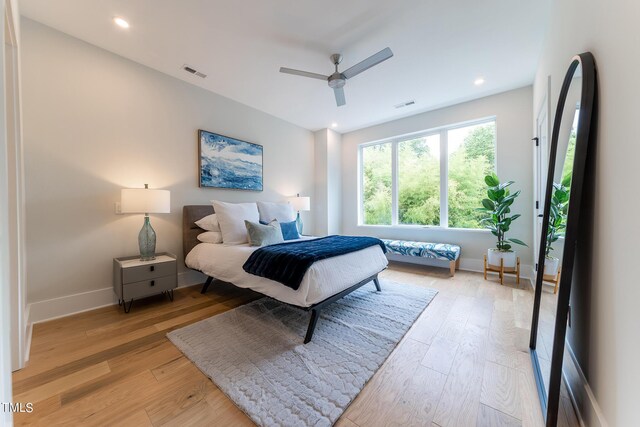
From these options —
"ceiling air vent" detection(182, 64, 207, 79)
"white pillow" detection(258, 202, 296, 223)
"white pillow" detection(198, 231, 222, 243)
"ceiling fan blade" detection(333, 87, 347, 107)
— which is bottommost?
"white pillow" detection(198, 231, 222, 243)

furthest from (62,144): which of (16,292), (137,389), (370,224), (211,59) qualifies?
(370,224)

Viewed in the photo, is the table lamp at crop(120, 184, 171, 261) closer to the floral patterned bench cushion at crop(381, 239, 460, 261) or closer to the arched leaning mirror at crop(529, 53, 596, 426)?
the arched leaning mirror at crop(529, 53, 596, 426)

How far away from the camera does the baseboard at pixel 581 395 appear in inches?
37.9

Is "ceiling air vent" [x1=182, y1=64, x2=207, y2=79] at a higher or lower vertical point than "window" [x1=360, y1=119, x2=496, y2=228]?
higher

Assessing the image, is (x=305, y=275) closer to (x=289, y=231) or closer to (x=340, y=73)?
(x=289, y=231)

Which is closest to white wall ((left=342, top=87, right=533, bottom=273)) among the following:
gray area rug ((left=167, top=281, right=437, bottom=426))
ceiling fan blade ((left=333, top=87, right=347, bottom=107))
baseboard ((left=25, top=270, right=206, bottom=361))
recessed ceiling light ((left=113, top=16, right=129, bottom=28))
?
gray area rug ((left=167, top=281, right=437, bottom=426))

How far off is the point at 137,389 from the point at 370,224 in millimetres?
4378

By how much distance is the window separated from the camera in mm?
3801

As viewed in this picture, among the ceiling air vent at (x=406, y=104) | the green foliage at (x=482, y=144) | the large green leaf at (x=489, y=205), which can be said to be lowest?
the large green leaf at (x=489, y=205)

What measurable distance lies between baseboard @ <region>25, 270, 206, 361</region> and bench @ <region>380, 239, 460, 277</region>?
12.7 ft

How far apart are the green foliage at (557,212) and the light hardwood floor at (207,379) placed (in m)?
0.86

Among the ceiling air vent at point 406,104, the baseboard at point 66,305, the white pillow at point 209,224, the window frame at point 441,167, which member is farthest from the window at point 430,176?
the baseboard at point 66,305

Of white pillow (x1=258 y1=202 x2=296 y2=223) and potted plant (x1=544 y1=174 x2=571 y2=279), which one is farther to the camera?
white pillow (x1=258 y1=202 x2=296 y2=223)

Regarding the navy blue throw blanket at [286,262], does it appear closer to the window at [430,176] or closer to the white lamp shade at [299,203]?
the white lamp shade at [299,203]
